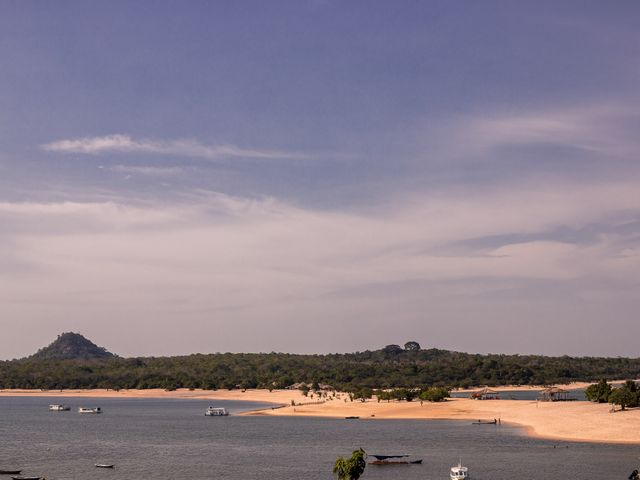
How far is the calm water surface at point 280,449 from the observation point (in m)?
84.4

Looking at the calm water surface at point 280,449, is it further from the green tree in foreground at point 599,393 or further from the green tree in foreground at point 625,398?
the green tree in foreground at point 599,393

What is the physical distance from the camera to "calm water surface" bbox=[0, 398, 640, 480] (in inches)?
3322

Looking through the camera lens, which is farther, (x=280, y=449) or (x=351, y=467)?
(x=280, y=449)

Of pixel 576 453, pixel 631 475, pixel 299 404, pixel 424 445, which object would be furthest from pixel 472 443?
pixel 299 404

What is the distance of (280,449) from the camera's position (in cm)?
10412

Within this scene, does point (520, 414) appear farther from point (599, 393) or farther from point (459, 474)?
point (459, 474)

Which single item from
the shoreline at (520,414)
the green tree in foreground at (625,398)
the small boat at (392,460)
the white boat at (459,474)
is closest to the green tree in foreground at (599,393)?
the shoreline at (520,414)

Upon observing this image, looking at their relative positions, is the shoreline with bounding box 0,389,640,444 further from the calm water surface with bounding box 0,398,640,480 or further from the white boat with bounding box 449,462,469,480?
the white boat with bounding box 449,462,469,480

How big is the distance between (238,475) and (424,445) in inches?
1229

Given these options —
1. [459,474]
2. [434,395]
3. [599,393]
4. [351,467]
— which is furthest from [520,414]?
[351,467]

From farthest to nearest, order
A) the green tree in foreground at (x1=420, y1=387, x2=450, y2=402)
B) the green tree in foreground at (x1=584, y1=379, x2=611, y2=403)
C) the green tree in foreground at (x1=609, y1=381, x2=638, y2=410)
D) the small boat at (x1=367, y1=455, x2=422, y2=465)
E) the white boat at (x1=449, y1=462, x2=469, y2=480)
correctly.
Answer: the green tree in foreground at (x1=420, y1=387, x2=450, y2=402) → the green tree in foreground at (x1=584, y1=379, x2=611, y2=403) → the green tree in foreground at (x1=609, y1=381, x2=638, y2=410) → the small boat at (x1=367, y1=455, x2=422, y2=465) → the white boat at (x1=449, y1=462, x2=469, y2=480)

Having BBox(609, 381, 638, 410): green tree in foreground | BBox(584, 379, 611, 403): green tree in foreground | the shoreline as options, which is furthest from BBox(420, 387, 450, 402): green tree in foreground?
BBox(609, 381, 638, 410): green tree in foreground

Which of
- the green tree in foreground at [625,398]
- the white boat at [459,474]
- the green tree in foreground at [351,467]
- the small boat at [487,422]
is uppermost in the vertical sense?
the green tree in foreground at [625,398]

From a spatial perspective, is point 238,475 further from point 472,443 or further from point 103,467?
point 472,443
